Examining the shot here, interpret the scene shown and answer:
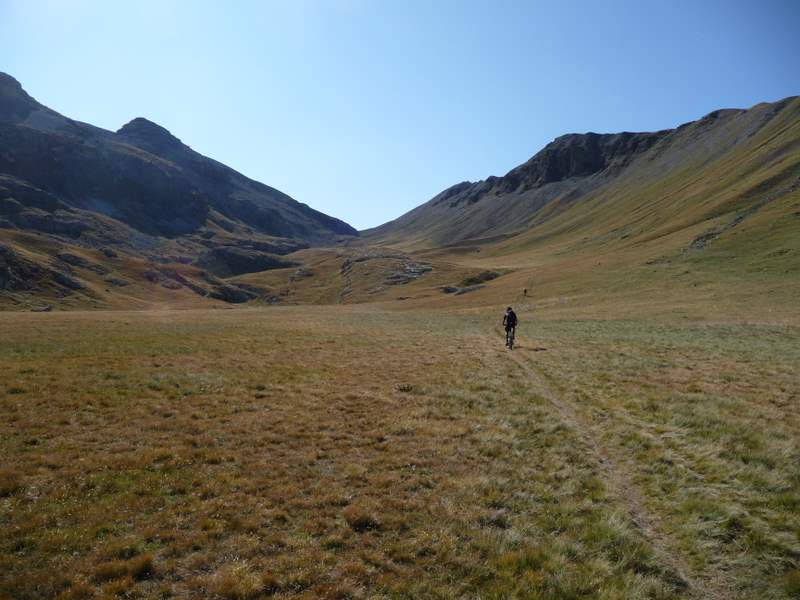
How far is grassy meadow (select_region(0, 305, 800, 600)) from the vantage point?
7.62m

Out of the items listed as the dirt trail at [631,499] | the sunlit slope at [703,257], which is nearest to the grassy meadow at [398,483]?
the dirt trail at [631,499]

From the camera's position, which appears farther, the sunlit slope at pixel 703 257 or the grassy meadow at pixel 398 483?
the sunlit slope at pixel 703 257

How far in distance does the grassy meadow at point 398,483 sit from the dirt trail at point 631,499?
55 millimetres

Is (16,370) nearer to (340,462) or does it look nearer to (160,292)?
(340,462)

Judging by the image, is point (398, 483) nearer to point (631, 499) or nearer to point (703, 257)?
point (631, 499)

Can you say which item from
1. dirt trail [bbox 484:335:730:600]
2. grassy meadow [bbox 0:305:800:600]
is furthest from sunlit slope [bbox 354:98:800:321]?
dirt trail [bbox 484:335:730:600]

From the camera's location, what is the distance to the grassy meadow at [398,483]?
762 cm

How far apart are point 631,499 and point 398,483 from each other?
5.62 m

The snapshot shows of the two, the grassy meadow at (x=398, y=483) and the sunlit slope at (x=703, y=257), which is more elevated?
the sunlit slope at (x=703, y=257)

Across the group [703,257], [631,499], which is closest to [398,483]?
[631,499]

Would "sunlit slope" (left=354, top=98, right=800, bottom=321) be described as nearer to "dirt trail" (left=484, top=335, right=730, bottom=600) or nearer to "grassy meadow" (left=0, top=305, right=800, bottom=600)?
"grassy meadow" (left=0, top=305, right=800, bottom=600)

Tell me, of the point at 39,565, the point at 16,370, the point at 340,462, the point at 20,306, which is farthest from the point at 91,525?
the point at 20,306

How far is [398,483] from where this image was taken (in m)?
11.1

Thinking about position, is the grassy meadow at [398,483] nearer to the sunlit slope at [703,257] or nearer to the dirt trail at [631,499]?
the dirt trail at [631,499]
